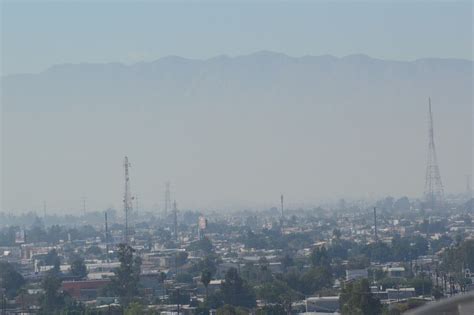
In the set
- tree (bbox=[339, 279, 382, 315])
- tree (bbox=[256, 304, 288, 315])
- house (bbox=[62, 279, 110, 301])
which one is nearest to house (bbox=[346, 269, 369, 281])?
house (bbox=[62, 279, 110, 301])

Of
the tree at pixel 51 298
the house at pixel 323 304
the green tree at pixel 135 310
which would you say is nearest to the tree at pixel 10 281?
the tree at pixel 51 298

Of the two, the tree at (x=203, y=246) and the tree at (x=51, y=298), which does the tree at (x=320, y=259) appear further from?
the tree at (x=203, y=246)

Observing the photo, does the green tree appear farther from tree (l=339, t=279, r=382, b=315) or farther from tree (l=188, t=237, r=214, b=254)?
tree (l=188, t=237, r=214, b=254)

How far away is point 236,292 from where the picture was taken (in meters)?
48.9

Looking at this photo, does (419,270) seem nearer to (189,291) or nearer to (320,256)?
(320,256)

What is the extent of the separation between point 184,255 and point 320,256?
15.1 m

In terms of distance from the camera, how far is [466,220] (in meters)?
117

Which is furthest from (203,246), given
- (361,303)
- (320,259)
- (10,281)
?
(361,303)

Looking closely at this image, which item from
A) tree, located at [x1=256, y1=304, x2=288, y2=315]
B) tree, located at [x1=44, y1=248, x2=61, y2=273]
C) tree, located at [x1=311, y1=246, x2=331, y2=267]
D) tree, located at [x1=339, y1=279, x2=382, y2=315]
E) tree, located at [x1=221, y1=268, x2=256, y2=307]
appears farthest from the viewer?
tree, located at [x1=44, y1=248, x2=61, y2=273]

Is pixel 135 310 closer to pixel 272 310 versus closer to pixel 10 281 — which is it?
pixel 272 310

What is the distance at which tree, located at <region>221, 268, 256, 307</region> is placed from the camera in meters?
48.0

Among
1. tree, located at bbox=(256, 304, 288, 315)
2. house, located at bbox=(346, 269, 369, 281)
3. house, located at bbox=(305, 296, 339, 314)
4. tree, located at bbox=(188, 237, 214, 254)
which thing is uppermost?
tree, located at bbox=(188, 237, 214, 254)

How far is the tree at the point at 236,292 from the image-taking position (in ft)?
158

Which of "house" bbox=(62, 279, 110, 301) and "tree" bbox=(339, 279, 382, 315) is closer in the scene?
"tree" bbox=(339, 279, 382, 315)
